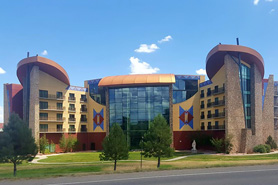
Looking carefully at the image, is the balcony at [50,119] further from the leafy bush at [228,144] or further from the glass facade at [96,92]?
the leafy bush at [228,144]

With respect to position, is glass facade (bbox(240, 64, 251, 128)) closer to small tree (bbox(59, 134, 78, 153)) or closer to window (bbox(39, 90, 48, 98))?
small tree (bbox(59, 134, 78, 153))

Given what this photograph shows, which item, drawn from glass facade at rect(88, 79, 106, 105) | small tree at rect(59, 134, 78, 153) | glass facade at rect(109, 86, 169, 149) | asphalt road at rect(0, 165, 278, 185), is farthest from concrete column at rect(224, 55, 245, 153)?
small tree at rect(59, 134, 78, 153)

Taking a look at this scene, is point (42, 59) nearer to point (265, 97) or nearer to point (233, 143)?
point (233, 143)

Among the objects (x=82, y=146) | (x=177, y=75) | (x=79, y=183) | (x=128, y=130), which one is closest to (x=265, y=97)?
(x=177, y=75)

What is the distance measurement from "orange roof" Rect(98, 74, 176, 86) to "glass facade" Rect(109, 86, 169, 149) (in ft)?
5.77

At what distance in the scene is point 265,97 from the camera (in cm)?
5191

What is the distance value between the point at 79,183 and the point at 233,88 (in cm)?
3893

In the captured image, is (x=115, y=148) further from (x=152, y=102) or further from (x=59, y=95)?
(x=59, y=95)

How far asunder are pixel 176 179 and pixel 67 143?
1773 inches

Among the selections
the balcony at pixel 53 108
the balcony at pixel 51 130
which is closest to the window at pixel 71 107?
the balcony at pixel 53 108

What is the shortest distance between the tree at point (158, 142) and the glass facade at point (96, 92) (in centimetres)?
3051

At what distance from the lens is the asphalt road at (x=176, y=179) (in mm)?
13758

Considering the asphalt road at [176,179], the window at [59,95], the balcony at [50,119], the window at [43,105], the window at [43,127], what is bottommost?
the asphalt road at [176,179]

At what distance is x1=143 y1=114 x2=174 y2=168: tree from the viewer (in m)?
29.1
